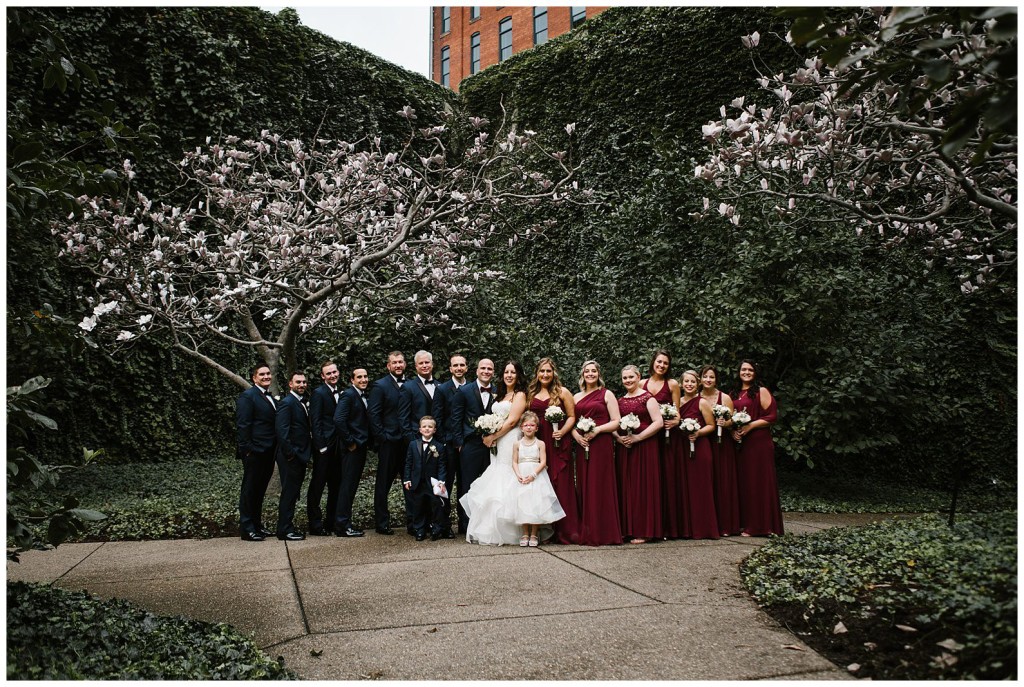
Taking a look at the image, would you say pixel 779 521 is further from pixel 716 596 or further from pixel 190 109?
pixel 190 109

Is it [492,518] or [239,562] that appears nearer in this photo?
[239,562]

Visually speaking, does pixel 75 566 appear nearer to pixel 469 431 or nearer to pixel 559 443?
pixel 469 431

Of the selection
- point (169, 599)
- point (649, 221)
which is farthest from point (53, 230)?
point (649, 221)

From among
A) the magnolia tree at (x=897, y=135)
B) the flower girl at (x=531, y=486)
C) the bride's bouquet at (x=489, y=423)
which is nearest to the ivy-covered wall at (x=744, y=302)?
the magnolia tree at (x=897, y=135)

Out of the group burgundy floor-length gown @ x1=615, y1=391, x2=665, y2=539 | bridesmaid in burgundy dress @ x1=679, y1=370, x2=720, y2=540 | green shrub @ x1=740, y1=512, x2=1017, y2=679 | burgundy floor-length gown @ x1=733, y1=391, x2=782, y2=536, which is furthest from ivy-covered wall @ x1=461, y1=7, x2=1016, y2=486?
green shrub @ x1=740, y1=512, x2=1017, y2=679

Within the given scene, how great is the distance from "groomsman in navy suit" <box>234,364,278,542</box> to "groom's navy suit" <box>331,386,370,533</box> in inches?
24.9

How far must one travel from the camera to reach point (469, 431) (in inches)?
288

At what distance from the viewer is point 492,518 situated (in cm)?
669

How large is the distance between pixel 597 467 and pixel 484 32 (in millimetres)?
28209

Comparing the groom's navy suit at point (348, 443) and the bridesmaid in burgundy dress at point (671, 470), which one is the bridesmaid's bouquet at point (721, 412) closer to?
the bridesmaid in burgundy dress at point (671, 470)

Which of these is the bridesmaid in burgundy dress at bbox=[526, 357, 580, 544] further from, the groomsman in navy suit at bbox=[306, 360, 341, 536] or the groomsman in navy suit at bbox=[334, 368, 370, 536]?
the groomsman in navy suit at bbox=[306, 360, 341, 536]

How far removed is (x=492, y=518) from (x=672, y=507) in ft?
5.62

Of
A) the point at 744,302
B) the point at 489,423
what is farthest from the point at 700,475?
the point at 744,302

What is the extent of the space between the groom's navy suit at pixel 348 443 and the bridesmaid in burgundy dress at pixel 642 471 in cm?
254
